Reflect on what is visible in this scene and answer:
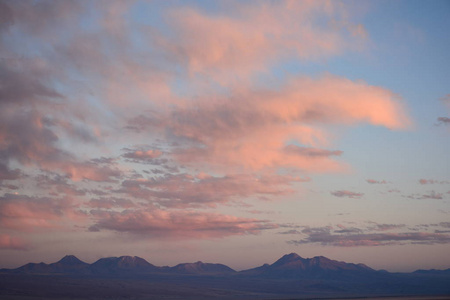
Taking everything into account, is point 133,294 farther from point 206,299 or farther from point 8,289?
point 8,289

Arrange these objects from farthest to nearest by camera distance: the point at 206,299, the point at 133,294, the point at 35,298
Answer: the point at 133,294 < the point at 206,299 < the point at 35,298

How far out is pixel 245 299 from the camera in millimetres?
171500

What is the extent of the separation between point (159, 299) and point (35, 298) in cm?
4248

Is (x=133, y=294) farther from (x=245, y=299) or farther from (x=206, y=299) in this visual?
(x=245, y=299)

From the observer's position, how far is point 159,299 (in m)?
168

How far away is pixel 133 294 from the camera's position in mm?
181375

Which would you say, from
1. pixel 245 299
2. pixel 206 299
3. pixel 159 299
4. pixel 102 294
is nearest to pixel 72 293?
pixel 102 294

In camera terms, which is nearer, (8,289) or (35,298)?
(35,298)

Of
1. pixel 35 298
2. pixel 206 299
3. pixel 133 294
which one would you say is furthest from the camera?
pixel 133 294

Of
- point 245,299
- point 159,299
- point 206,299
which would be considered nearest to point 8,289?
point 159,299

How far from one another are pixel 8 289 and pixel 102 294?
40.1 metres

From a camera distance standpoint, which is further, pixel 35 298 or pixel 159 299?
pixel 159 299

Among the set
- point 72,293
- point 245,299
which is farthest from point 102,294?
point 245,299

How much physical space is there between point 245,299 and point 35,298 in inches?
2916
